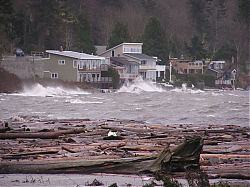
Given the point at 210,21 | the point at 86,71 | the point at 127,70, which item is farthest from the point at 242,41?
the point at 86,71

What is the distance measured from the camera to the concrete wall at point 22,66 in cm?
7325

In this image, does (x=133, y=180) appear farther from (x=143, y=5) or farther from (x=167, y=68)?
(x=143, y=5)

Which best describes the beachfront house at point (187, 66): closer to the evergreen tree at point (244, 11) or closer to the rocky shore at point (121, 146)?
the evergreen tree at point (244, 11)

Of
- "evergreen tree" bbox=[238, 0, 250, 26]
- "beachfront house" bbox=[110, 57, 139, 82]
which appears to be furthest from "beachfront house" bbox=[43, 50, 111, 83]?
"evergreen tree" bbox=[238, 0, 250, 26]

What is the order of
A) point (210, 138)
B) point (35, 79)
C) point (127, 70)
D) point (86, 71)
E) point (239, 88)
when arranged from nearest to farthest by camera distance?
point (210, 138), point (35, 79), point (86, 71), point (127, 70), point (239, 88)

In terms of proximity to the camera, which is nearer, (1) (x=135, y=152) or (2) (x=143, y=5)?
(1) (x=135, y=152)

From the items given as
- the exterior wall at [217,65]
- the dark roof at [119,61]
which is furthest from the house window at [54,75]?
the exterior wall at [217,65]

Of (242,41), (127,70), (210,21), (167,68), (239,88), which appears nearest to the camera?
(127,70)

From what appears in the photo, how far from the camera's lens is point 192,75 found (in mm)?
105125

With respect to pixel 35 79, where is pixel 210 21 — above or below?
above

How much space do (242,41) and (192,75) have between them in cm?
3420

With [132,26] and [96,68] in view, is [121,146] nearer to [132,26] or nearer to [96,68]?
[96,68]

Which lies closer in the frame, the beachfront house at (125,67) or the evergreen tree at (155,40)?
the beachfront house at (125,67)

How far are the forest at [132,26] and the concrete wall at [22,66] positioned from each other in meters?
3.01
